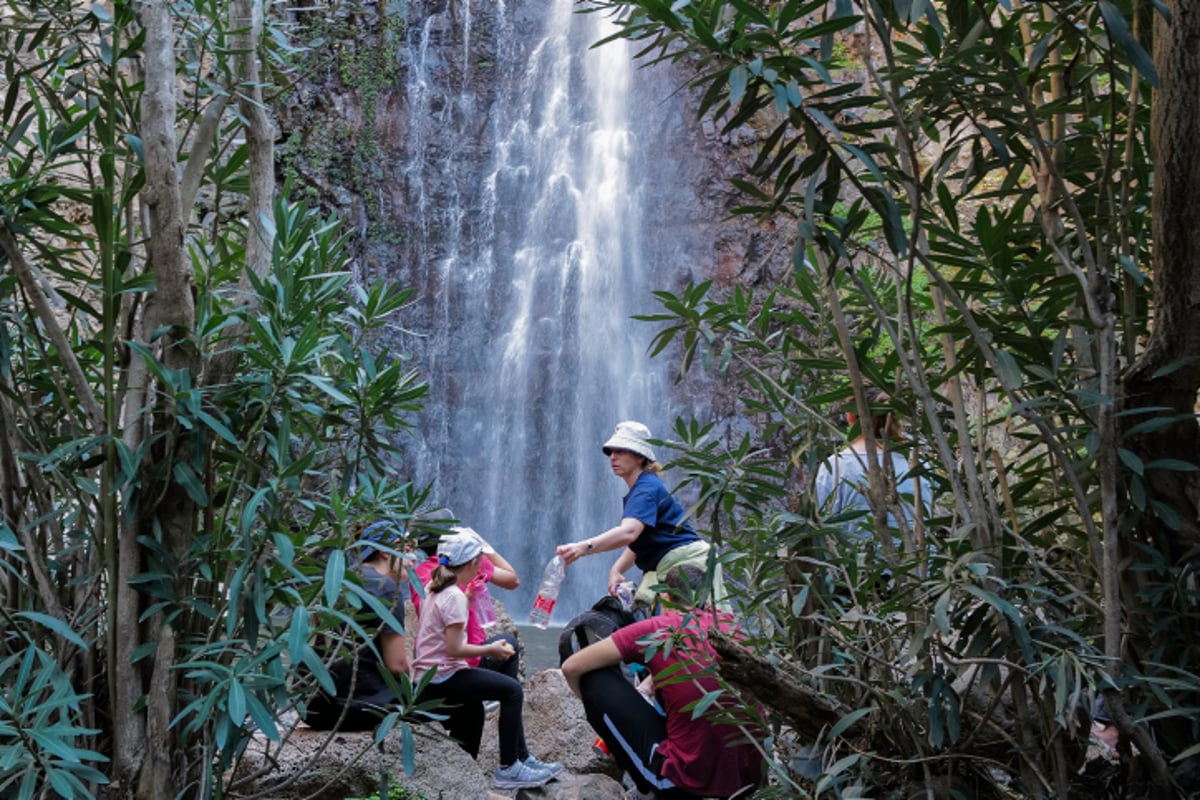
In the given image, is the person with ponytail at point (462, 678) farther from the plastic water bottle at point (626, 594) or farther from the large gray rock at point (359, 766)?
the plastic water bottle at point (626, 594)

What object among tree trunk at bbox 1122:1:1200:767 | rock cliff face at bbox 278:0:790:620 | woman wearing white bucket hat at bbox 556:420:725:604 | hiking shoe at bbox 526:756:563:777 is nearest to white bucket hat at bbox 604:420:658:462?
woman wearing white bucket hat at bbox 556:420:725:604

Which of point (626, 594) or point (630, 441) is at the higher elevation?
point (630, 441)

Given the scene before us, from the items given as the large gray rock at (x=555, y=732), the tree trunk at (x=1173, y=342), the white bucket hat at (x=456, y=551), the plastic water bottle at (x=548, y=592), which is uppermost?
the tree trunk at (x=1173, y=342)

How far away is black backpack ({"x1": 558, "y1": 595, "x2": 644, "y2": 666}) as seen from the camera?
3879 mm

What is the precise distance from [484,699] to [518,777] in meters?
0.32

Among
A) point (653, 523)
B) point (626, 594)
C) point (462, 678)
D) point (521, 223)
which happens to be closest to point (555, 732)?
point (462, 678)

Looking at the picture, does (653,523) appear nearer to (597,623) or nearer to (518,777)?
(597,623)

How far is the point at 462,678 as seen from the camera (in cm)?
400

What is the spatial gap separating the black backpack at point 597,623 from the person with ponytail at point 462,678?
10.5 inches

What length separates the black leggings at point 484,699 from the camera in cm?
399

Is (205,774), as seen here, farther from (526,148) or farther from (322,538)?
(526,148)

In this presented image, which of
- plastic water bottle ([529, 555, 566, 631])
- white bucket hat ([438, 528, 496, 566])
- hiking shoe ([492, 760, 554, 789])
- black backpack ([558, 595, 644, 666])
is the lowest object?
hiking shoe ([492, 760, 554, 789])

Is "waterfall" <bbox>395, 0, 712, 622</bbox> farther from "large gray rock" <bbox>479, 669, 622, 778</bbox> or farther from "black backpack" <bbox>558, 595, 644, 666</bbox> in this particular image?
"black backpack" <bbox>558, 595, 644, 666</bbox>

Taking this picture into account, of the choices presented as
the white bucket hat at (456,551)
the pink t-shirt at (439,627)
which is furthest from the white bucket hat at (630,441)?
the pink t-shirt at (439,627)
